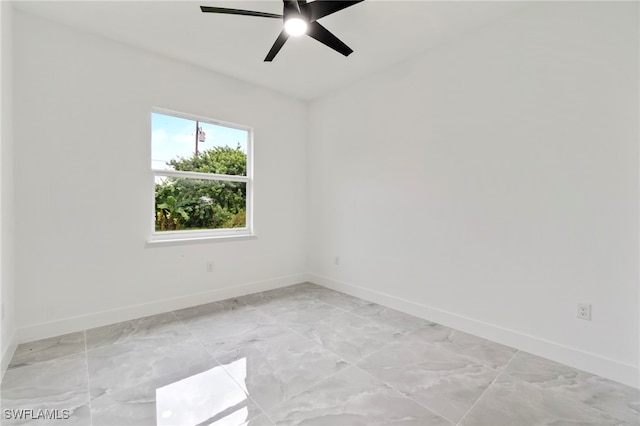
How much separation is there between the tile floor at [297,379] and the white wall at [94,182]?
0.33 metres

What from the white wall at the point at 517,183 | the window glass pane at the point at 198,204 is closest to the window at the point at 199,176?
the window glass pane at the point at 198,204

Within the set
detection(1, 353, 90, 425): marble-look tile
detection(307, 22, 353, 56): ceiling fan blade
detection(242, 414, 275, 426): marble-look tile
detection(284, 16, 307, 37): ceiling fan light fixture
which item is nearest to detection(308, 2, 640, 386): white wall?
detection(307, 22, 353, 56): ceiling fan blade

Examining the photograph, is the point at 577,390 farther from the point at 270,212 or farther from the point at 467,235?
the point at 270,212

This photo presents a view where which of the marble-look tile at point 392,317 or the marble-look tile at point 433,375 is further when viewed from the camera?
the marble-look tile at point 392,317

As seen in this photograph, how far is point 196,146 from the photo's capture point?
3.35 m

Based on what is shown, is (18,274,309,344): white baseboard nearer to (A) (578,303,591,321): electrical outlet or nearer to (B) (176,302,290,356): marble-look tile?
(B) (176,302,290,356): marble-look tile

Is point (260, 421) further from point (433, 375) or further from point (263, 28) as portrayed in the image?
point (263, 28)

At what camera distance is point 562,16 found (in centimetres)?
213

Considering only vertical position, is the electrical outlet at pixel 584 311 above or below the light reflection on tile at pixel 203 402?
above

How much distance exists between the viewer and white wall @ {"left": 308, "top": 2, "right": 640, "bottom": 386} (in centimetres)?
195

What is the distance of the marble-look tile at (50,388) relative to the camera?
1.61 metres

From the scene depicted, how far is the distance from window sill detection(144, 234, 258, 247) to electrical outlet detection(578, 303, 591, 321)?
318 cm

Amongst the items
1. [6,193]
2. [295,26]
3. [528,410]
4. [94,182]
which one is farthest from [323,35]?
[528,410]

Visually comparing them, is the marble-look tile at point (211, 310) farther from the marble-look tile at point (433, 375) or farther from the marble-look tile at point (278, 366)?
the marble-look tile at point (433, 375)
